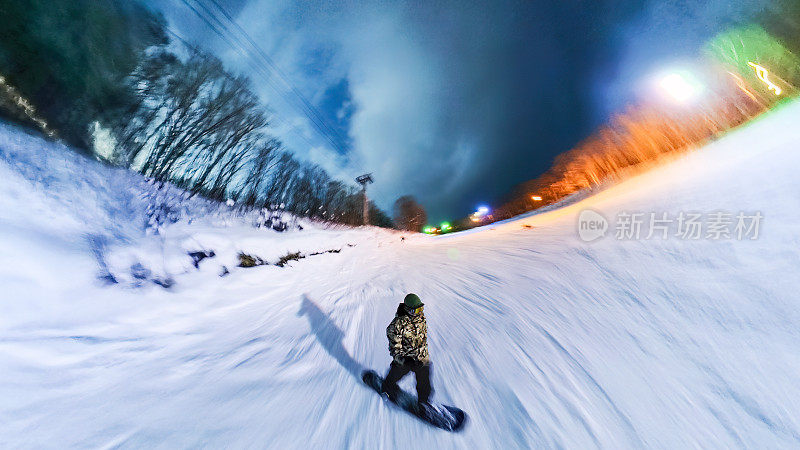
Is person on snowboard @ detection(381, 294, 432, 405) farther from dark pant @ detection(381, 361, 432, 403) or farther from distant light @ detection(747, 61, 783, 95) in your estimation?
distant light @ detection(747, 61, 783, 95)

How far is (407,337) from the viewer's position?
2762 millimetres

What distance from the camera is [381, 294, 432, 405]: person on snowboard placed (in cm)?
276

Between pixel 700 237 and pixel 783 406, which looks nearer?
pixel 783 406

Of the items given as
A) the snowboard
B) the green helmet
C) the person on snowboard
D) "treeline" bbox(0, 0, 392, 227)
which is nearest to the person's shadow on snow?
the snowboard

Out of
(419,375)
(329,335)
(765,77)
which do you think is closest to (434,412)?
(419,375)

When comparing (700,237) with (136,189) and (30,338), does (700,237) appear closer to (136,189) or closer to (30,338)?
(30,338)

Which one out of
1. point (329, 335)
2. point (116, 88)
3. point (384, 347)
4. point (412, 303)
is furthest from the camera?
point (116, 88)

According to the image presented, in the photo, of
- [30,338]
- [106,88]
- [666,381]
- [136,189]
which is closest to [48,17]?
[106,88]

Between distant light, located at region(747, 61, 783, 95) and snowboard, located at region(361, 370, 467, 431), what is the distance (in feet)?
101

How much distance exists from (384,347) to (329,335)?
120cm

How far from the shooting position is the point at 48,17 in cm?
983

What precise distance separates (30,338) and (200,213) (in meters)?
11.9

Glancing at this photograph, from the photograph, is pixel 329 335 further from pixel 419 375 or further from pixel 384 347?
pixel 419 375

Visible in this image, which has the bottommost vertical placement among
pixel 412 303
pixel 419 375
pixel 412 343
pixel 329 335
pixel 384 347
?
pixel 329 335
